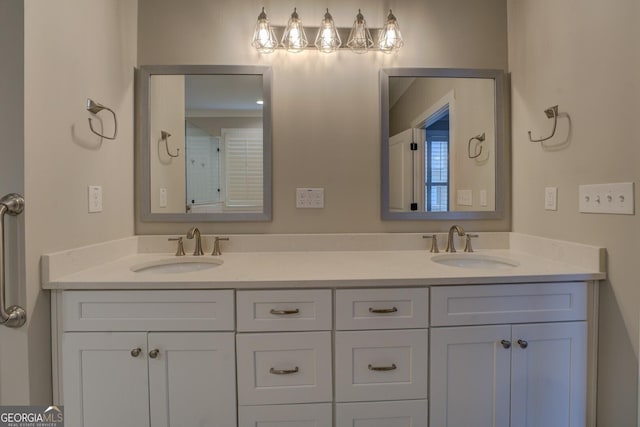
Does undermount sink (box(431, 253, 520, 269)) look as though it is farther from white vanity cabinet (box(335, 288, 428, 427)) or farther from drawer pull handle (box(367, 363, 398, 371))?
drawer pull handle (box(367, 363, 398, 371))

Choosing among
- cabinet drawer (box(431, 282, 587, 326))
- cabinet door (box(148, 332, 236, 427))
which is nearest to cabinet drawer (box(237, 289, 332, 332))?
cabinet door (box(148, 332, 236, 427))

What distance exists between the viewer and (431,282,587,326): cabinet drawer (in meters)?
1.12

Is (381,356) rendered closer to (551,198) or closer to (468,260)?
(468,260)

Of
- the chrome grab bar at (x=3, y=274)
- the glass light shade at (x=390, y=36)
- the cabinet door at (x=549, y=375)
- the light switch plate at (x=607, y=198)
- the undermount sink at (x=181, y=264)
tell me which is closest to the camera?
the chrome grab bar at (x=3, y=274)

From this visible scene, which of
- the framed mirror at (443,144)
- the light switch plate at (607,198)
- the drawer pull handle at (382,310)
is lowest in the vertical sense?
the drawer pull handle at (382,310)

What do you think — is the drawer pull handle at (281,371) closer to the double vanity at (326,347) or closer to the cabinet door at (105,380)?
the double vanity at (326,347)

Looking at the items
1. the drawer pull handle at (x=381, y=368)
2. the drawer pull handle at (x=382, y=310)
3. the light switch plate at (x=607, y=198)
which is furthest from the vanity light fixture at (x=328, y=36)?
the drawer pull handle at (x=381, y=368)

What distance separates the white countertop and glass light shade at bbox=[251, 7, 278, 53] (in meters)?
1.13

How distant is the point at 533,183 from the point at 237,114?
5.22ft

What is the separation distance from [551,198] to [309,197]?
1.17 m

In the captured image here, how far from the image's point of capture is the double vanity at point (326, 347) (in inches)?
42.3

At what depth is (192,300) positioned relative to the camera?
1.08m

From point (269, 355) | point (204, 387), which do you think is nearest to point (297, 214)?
point (269, 355)

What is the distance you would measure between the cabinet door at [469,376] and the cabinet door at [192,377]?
0.78 m
